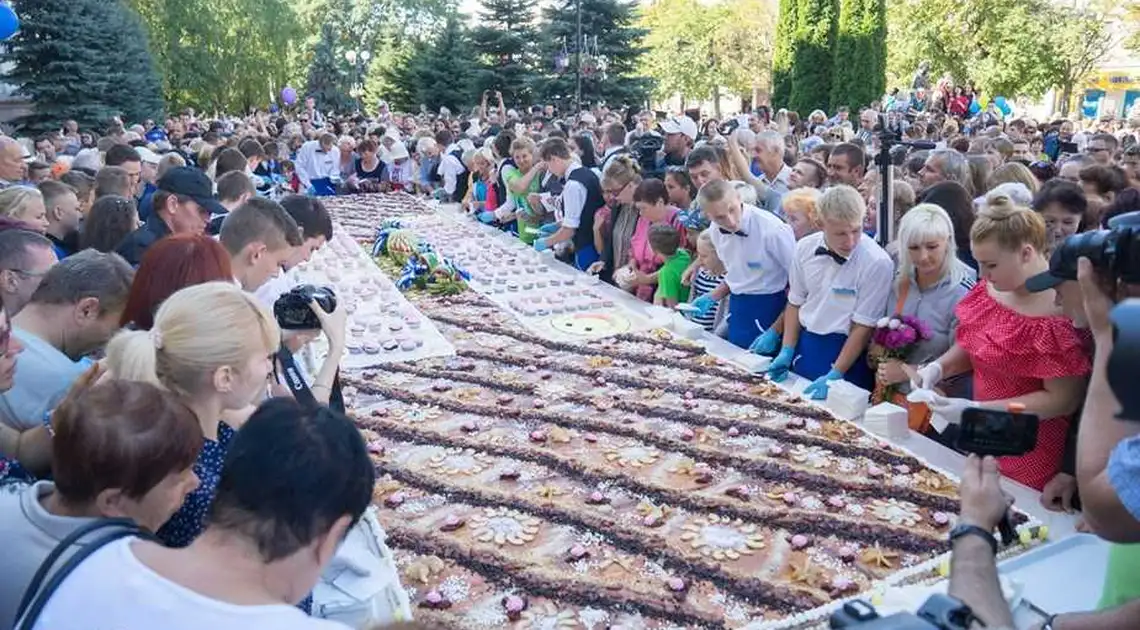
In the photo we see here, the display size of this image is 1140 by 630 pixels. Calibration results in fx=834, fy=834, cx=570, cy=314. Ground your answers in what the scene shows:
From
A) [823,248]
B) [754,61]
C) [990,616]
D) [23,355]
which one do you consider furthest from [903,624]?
[754,61]

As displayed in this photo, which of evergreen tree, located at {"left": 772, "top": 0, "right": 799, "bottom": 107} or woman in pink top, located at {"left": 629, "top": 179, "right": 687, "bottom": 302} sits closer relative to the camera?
woman in pink top, located at {"left": 629, "top": 179, "right": 687, "bottom": 302}

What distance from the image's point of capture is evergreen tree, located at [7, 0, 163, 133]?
16.6 m

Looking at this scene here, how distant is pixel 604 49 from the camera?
23.5m

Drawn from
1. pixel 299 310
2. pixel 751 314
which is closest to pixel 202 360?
pixel 299 310

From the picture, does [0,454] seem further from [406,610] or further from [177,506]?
[406,610]

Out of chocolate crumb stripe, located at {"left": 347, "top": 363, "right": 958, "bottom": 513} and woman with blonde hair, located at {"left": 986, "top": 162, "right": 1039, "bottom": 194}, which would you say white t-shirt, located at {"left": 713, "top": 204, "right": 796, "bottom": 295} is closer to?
chocolate crumb stripe, located at {"left": 347, "top": 363, "right": 958, "bottom": 513}

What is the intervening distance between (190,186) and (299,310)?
6.55 feet

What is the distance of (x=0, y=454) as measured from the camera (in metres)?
2.21

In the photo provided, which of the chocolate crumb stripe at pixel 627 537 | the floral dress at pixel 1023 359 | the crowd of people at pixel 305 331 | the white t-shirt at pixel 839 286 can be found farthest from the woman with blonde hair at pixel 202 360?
the white t-shirt at pixel 839 286

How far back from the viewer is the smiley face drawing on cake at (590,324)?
5428 mm

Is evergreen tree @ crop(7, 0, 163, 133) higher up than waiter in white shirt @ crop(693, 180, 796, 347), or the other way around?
evergreen tree @ crop(7, 0, 163, 133)

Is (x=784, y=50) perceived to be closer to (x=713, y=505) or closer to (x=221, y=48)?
(x=221, y=48)

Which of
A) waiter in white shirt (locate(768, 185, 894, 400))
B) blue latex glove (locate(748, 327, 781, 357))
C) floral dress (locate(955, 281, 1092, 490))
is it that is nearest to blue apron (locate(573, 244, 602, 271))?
blue latex glove (locate(748, 327, 781, 357))

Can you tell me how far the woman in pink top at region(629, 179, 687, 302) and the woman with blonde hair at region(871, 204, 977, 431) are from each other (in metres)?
2.07
